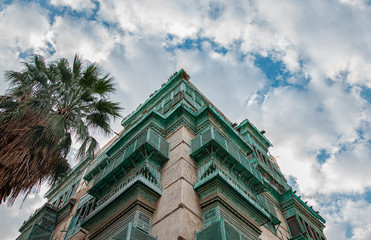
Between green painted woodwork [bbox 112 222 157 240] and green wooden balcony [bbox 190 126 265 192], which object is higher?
green wooden balcony [bbox 190 126 265 192]

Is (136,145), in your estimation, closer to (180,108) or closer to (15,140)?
(180,108)

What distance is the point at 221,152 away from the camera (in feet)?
34.8

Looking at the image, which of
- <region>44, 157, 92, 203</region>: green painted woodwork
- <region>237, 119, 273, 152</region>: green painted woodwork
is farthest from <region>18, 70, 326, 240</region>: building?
<region>237, 119, 273, 152</region>: green painted woodwork

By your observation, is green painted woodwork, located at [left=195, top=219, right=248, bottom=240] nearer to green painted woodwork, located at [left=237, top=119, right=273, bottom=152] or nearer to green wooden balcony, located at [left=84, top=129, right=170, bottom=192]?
green wooden balcony, located at [left=84, top=129, right=170, bottom=192]

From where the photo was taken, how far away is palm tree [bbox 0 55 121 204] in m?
7.92

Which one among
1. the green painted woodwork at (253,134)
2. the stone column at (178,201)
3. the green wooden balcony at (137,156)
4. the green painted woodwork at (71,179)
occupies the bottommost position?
the stone column at (178,201)

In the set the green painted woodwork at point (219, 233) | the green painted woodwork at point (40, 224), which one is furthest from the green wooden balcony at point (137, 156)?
the green painted woodwork at point (40, 224)

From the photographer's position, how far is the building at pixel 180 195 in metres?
7.95

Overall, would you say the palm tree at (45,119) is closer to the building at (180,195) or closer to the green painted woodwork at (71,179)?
the building at (180,195)

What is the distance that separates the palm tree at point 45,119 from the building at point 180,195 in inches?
75.8

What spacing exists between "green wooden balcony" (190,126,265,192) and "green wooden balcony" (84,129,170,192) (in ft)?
4.10

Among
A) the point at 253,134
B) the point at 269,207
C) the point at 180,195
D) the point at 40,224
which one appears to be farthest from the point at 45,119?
the point at 253,134

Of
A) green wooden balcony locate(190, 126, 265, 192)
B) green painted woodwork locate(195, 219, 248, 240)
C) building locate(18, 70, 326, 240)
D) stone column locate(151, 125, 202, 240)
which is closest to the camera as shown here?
green painted woodwork locate(195, 219, 248, 240)

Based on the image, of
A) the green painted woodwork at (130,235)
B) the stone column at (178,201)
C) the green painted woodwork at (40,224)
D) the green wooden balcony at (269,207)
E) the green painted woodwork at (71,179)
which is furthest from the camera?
Answer: the green painted woodwork at (71,179)
